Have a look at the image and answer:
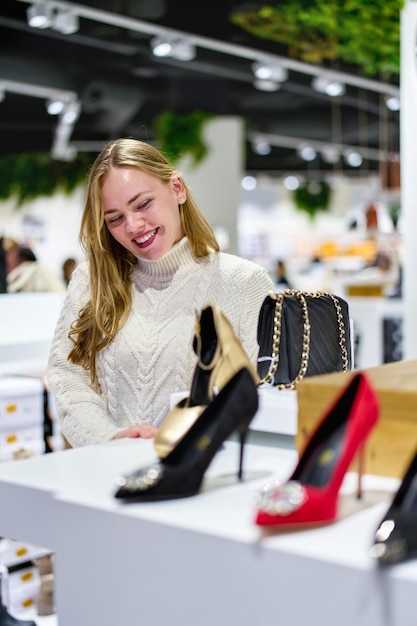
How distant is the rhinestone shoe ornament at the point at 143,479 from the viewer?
4.42 feet

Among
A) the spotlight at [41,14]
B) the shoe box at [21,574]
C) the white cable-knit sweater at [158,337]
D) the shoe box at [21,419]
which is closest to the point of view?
the white cable-knit sweater at [158,337]

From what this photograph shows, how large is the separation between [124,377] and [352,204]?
2047 centimetres

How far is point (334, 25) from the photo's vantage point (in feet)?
32.0

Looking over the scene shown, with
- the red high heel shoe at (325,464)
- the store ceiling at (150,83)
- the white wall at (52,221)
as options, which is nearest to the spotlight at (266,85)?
the store ceiling at (150,83)

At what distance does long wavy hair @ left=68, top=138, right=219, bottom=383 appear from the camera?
2244 millimetres

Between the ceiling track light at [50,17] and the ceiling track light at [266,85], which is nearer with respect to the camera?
the ceiling track light at [50,17]

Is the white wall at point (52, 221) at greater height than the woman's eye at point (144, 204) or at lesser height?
greater

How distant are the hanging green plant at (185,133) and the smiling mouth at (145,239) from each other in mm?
8936

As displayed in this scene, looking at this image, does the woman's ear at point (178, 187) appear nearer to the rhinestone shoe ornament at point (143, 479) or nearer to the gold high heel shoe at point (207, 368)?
the gold high heel shoe at point (207, 368)

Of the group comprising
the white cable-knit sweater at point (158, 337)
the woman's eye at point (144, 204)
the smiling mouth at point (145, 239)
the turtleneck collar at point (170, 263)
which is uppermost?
the woman's eye at point (144, 204)

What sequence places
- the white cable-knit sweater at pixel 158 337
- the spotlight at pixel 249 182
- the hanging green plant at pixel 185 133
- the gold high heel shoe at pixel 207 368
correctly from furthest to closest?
the spotlight at pixel 249 182 < the hanging green plant at pixel 185 133 < the white cable-knit sweater at pixel 158 337 < the gold high heel shoe at pixel 207 368

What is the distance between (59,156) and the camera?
52.7 ft

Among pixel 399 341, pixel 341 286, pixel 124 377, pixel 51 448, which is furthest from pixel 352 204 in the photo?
Result: pixel 124 377

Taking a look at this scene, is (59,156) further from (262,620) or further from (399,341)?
(262,620)
